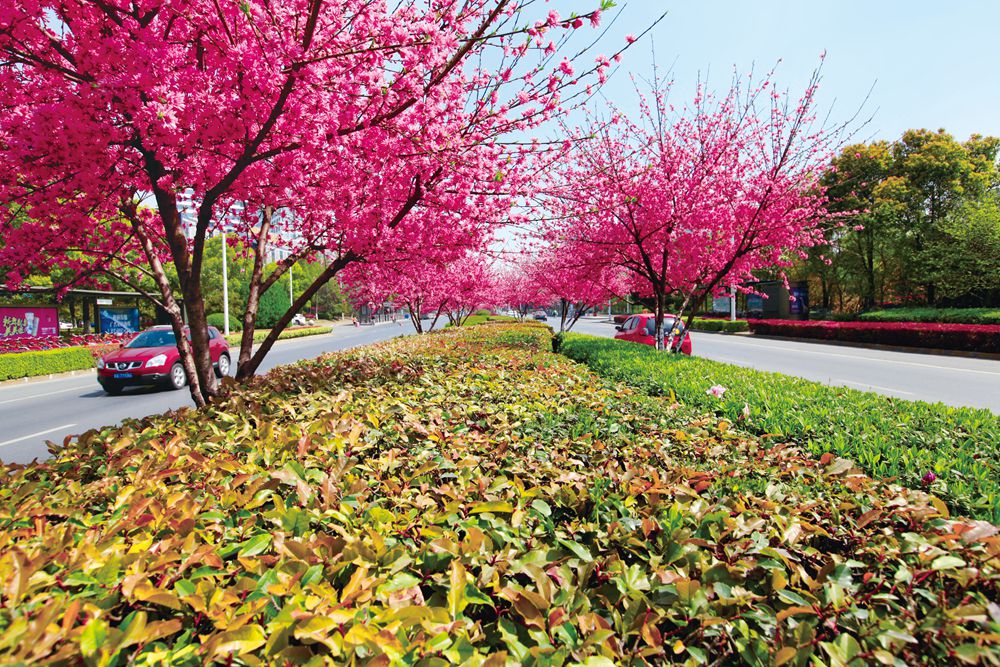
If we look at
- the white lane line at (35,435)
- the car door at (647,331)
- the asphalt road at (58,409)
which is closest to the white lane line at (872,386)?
the car door at (647,331)

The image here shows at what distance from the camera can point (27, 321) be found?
1928cm

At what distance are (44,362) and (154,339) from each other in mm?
6625

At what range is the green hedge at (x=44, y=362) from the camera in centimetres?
1462

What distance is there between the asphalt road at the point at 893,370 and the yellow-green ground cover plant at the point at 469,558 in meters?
6.36

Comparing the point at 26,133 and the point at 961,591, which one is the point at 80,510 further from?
the point at 961,591

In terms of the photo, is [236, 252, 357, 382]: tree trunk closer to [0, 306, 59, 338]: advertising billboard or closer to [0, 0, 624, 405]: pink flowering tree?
[0, 0, 624, 405]: pink flowering tree

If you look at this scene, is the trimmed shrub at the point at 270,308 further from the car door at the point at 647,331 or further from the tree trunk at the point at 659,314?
the tree trunk at the point at 659,314

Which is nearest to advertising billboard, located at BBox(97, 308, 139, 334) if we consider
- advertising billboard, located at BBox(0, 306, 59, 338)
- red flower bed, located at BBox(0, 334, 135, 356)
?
red flower bed, located at BBox(0, 334, 135, 356)

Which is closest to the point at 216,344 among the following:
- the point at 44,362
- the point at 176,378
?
the point at 176,378

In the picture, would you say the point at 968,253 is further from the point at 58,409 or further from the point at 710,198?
the point at 58,409

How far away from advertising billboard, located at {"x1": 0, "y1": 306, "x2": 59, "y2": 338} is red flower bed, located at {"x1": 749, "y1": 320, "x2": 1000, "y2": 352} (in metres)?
36.5

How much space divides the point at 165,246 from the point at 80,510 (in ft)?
18.4

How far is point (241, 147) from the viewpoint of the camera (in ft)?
12.8

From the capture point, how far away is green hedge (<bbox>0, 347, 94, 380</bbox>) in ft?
48.0
